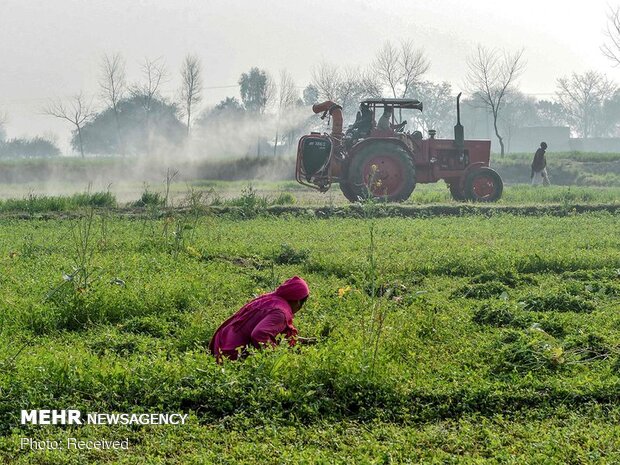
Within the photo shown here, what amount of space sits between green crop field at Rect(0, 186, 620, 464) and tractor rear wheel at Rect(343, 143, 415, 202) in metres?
8.10

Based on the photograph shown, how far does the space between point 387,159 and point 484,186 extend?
2766mm

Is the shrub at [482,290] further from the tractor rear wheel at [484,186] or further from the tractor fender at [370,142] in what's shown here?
the tractor rear wheel at [484,186]

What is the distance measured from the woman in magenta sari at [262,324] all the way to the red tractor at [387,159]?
12.6 m

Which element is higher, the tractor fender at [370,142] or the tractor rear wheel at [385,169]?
the tractor fender at [370,142]

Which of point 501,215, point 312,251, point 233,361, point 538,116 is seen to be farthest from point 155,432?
point 538,116

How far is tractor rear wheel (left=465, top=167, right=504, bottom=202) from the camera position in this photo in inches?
806

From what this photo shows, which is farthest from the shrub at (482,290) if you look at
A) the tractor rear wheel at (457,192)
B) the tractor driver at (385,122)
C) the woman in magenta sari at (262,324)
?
the tractor rear wheel at (457,192)

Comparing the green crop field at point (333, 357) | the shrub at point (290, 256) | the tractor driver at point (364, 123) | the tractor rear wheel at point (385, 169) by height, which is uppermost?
the tractor driver at point (364, 123)

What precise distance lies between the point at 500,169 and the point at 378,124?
21.7 metres


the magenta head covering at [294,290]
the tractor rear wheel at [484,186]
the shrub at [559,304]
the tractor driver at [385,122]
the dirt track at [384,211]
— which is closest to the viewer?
the magenta head covering at [294,290]

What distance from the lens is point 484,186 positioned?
20.7m

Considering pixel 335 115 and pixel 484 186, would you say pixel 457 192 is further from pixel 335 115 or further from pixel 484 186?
pixel 335 115

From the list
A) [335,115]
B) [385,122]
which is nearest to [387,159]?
[385,122]

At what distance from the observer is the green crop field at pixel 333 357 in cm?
503
